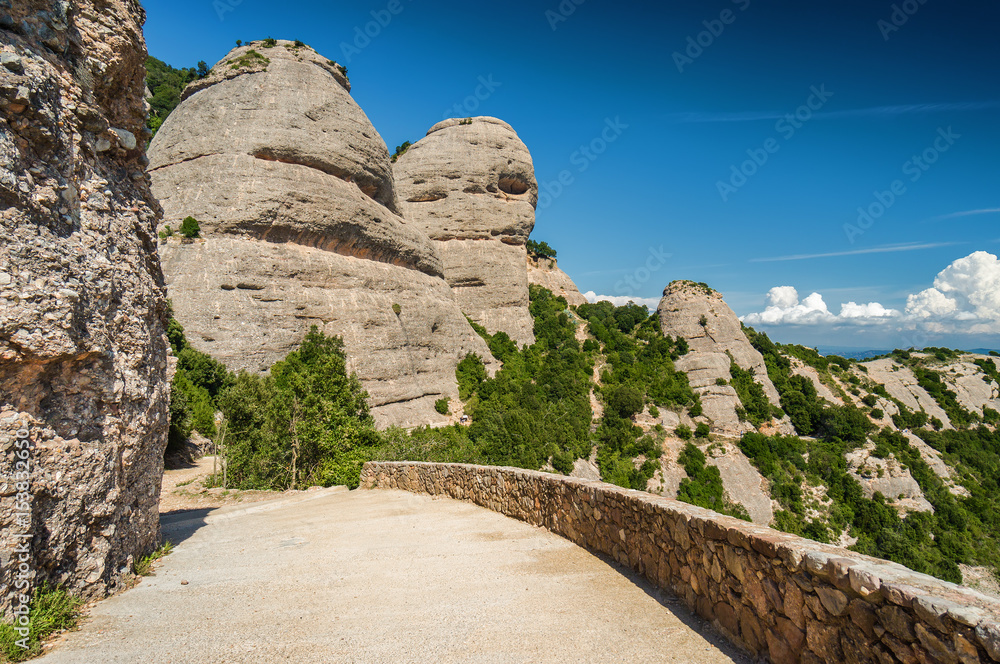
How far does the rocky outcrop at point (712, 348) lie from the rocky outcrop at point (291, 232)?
19698 mm

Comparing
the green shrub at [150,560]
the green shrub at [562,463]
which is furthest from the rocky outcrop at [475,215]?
the green shrub at [150,560]

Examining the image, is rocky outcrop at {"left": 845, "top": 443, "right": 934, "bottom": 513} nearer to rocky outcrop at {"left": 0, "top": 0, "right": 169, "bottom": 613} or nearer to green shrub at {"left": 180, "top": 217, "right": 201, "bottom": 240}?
rocky outcrop at {"left": 0, "top": 0, "right": 169, "bottom": 613}

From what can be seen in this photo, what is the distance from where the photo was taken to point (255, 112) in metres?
25.2

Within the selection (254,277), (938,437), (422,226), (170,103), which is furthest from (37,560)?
(938,437)

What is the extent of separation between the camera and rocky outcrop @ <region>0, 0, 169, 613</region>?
13.1 feet

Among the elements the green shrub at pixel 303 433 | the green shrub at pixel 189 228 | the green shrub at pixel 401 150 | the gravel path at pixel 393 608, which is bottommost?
the gravel path at pixel 393 608

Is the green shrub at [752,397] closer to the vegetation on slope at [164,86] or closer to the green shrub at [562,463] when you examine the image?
the green shrub at [562,463]

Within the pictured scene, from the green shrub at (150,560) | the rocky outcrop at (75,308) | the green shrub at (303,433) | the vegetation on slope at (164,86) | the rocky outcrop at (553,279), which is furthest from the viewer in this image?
the rocky outcrop at (553,279)

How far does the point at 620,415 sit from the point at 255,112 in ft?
89.2

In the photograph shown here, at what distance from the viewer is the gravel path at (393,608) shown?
352cm

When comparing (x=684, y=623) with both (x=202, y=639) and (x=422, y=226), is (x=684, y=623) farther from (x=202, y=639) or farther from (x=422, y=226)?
(x=422, y=226)

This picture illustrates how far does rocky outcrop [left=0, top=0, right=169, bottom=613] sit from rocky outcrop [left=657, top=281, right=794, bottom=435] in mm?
36044

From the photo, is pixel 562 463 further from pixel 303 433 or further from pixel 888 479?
pixel 888 479

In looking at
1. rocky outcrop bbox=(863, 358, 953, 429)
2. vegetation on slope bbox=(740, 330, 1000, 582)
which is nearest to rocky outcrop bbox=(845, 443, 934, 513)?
vegetation on slope bbox=(740, 330, 1000, 582)
